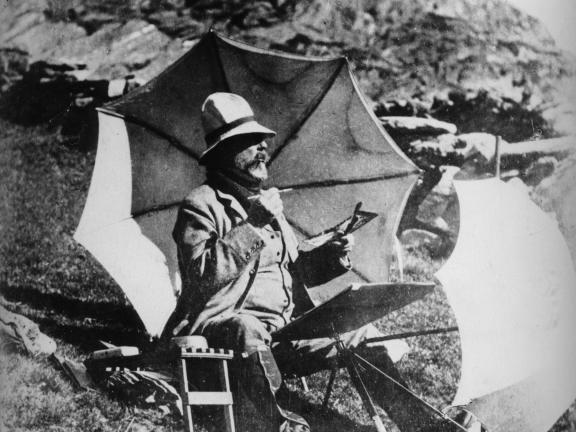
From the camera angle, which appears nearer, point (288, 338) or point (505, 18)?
point (288, 338)

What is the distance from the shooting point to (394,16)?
19.8 feet

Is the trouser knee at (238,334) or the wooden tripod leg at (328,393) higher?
the trouser knee at (238,334)

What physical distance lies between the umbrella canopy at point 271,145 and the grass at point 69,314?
0.65 ft

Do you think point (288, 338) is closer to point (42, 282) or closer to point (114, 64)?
point (42, 282)

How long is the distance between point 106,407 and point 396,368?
1783 mm

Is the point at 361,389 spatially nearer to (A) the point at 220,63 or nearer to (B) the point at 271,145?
(B) the point at 271,145

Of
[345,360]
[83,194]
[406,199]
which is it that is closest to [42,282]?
[83,194]

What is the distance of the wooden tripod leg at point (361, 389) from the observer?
530cm

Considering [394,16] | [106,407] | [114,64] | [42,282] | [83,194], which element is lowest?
[106,407]

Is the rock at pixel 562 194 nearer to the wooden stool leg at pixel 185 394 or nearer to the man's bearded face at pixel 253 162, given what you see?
the man's bearded face at pixel 253 162

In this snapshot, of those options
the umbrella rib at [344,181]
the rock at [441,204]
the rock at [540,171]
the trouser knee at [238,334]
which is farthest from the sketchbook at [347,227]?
the rock at [540,171]

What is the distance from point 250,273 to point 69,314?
1222 mm

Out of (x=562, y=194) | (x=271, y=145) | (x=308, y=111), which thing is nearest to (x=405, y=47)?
(x=308, y=111)

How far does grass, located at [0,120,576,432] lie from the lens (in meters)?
5.39
